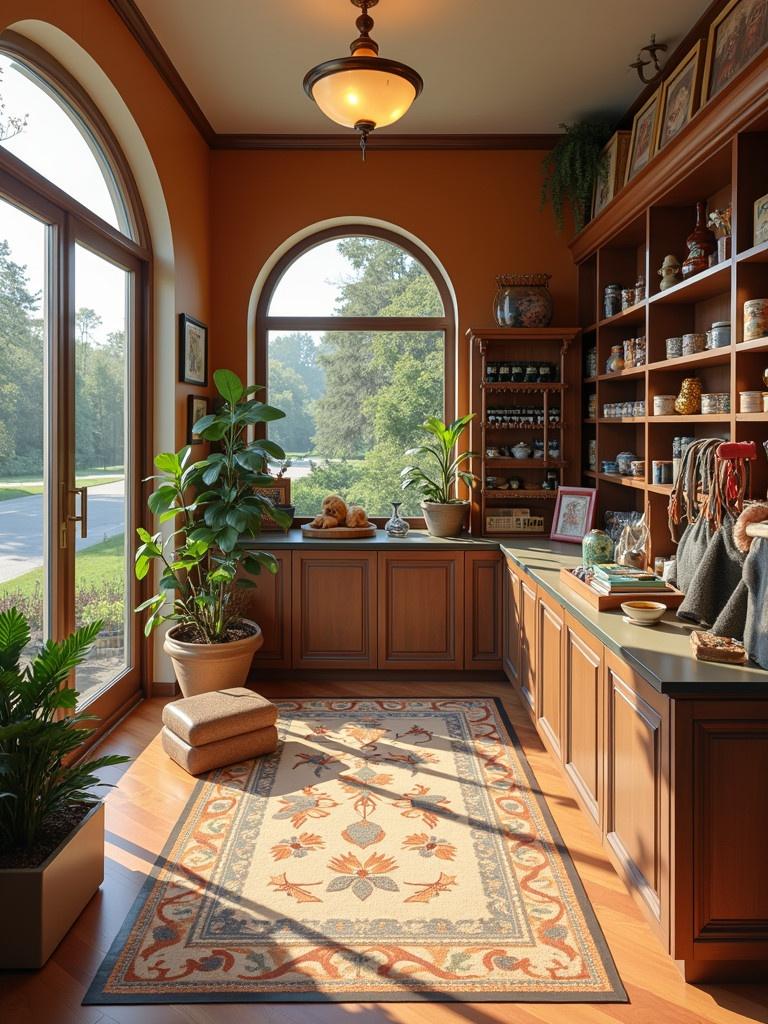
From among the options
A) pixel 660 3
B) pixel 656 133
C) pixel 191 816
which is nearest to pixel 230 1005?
pixel 191 816

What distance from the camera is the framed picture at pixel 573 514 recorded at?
15.6 feet

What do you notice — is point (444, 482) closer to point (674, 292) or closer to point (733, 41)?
point (674, 292)

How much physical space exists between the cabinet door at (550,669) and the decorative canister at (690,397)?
3.30 feet

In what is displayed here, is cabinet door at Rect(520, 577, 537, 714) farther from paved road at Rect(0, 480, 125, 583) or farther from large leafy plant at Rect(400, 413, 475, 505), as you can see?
paved road at Rect(0, 480, 125, 583)

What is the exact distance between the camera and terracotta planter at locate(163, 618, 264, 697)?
13.5 ft

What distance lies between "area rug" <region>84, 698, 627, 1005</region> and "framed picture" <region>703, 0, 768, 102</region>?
277 cm

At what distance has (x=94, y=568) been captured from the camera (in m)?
3.84

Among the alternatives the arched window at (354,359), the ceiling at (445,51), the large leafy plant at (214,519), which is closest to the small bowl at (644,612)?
the large leafy plant at (214,519)

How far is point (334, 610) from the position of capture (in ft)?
15.8

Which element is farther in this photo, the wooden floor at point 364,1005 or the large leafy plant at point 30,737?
the large leafy plant at point 30,737

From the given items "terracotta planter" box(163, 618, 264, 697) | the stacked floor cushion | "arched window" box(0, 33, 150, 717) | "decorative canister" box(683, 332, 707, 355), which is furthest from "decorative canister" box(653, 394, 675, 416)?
"arched window" box(0, 33, 150, 717)

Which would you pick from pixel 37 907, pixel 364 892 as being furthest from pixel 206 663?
pixel 37 907

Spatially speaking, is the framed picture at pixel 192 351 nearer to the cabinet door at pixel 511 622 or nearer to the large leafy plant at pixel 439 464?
the large leafy plant at pixel 439 464

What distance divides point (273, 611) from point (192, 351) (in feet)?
5.18
